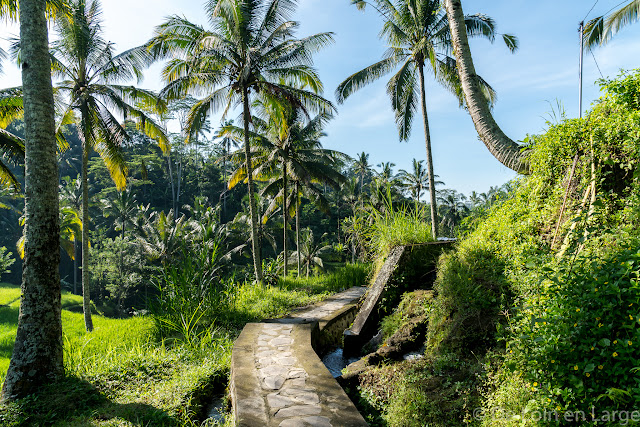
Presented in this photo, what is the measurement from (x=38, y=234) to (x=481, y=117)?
201 inches

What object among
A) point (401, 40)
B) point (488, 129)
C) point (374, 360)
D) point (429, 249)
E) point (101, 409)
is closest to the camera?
point (101, 409)

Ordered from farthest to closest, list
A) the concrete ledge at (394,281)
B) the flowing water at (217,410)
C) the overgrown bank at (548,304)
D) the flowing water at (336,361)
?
1. the concrete ledge at (394,281)
2. the flowing water at (336,361)
3. the flowing water at (217,410)
4. the overgrown bank at (548,304)

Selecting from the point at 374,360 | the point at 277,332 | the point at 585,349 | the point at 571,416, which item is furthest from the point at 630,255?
the point at 277,332

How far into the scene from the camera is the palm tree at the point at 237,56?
10.5m

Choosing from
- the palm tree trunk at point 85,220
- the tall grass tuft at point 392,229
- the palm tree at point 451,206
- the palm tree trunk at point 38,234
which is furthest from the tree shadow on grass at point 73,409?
the palm tree at point 451,206

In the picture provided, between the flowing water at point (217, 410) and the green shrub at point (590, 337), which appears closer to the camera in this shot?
the green shrub at point (590, 337)

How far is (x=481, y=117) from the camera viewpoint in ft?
12.4

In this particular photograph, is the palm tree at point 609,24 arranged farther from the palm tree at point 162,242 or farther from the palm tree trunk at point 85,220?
the palm tree at point 162,242

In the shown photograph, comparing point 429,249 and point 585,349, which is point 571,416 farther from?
point 429,249

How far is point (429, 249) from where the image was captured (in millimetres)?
6152

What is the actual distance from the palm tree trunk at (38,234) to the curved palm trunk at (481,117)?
4.88 m

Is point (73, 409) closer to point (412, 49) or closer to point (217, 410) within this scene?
point (217, 410)

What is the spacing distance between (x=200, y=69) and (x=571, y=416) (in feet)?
37.7

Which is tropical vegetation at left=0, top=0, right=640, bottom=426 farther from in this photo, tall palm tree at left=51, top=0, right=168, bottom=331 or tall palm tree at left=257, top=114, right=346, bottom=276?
tall palm tree at left=257, top=114, right=346, bottom=276
